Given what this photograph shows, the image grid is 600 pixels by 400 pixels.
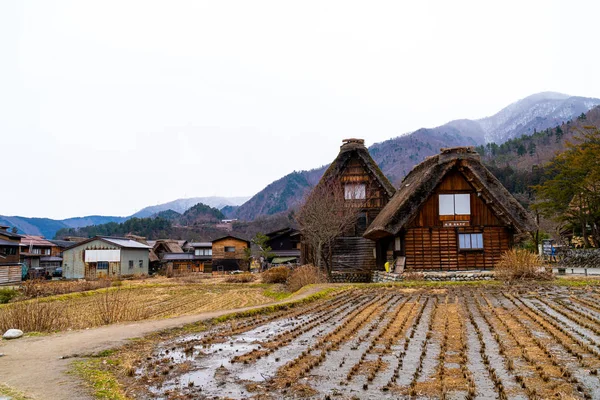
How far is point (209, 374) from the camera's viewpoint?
222 inches

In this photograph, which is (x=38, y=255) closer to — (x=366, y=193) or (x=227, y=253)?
(x=227, y=253)

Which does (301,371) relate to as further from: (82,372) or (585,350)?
(585,350)

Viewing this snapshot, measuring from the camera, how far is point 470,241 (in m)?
21.1

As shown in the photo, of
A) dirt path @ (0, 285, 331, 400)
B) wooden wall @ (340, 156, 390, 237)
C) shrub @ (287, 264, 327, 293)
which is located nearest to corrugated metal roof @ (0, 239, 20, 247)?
wooden wall @ (340, 156, 390, 237)

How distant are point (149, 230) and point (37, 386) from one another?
329 ft

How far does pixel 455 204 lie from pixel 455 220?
758mm

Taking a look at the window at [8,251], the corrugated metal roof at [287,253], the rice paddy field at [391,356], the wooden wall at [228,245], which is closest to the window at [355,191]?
the rice paddy field at [391,356]

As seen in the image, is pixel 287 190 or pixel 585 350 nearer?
pixel 585 350

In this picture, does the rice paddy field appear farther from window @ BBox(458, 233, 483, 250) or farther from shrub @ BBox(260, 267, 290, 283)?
shrub @ BBox(260, 267, 290, 283)

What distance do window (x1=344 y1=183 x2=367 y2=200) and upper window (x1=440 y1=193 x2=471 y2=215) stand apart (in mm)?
7839

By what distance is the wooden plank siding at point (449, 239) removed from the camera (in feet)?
68.6

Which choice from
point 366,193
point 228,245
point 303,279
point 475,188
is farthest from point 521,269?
point 228,245

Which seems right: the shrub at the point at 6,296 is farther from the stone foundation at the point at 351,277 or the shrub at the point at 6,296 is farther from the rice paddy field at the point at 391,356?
the stone foundation at the point at 351,277

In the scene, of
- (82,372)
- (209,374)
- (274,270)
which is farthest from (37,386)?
(274,270)
